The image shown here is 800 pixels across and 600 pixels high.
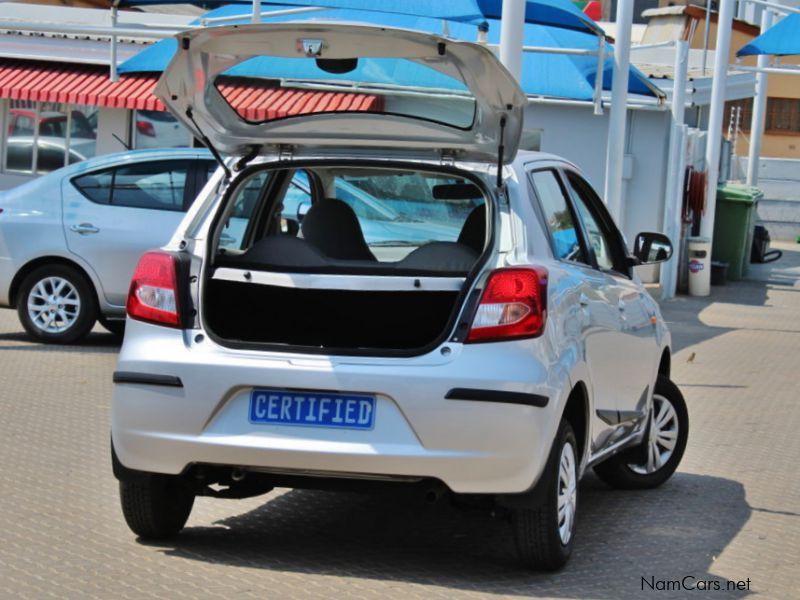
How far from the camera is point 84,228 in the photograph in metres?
12.4

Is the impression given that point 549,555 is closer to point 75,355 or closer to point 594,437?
point 594,437

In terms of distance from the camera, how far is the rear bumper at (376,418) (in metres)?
5.38

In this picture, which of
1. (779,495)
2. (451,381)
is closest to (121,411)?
(451,381)

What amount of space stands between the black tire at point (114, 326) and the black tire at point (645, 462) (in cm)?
674

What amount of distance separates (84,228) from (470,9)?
4.64 meters

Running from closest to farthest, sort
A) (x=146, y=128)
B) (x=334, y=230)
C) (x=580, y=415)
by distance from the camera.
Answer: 1. (x=580, y=415)
2. (x=334, y=230)
3. (x=146, y=128)

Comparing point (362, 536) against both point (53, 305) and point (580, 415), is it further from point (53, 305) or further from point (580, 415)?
point (53, 305)

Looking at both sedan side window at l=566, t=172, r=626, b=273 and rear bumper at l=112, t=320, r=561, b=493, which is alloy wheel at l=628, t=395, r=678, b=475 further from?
rear bumper at l=112, t=320, r=561, b=493

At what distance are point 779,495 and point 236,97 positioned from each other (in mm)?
17997

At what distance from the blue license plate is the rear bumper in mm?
25

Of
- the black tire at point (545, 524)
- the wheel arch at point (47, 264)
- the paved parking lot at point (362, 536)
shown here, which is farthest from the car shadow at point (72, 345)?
the black tire at point (545, 524)

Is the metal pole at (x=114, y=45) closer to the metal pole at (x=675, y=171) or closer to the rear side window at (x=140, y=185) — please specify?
the rear side window at (x=140, y=185)

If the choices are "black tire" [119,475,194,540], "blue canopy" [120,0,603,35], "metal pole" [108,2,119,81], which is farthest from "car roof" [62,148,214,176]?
"black tire" [119,475,194,540]

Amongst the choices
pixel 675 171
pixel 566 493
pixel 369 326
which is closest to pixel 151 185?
pixel 369 326
